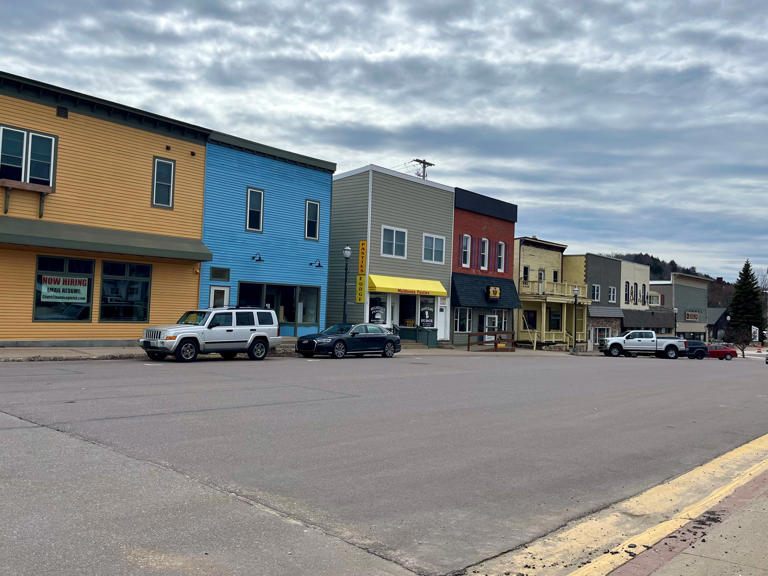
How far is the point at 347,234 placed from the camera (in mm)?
34156

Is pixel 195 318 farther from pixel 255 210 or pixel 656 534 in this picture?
pixel 656 534

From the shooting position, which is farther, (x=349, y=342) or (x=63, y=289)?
(x=349, y=342)

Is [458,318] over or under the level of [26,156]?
under

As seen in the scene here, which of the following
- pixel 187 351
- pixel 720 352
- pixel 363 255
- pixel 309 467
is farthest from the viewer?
pixel 720 352

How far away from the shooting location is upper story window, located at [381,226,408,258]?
34.2 m

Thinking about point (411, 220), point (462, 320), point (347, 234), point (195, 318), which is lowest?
point (195, 318)

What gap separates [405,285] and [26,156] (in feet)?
60.9

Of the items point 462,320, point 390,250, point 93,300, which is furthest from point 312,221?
point 462,320

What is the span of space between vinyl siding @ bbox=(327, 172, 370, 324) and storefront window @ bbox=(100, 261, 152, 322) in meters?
11.3

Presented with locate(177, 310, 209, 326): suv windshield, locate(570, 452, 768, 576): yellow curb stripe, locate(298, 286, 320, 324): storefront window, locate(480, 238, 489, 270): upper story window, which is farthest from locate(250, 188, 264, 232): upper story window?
locate(570, 452, 768, 576): yellow curb stripe

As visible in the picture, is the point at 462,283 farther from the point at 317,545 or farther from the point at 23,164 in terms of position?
the point at 317,545

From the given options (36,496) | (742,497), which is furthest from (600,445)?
(36,496)

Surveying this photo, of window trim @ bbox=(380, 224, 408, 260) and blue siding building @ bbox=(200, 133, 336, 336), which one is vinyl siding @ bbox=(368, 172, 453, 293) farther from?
blue siding building @ bbox=(200, 133, 336, 336)

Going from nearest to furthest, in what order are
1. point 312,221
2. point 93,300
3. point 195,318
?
point 195,318 → point 93,300 → point 312,221
